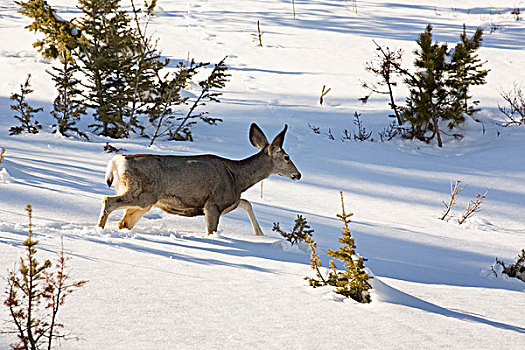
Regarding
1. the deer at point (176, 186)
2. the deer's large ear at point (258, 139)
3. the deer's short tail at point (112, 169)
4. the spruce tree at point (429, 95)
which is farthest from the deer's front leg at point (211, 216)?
the spruce tree at point (429, 95)

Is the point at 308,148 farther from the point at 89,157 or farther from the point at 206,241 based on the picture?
the point at 206,241

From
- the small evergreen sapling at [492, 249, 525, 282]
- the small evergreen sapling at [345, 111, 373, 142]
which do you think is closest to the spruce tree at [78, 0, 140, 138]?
the small evergreen sapling at [345, 111, 373, 142]

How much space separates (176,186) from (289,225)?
5.24ft

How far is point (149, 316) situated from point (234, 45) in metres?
18.0

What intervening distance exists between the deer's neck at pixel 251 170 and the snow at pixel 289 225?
0.52m

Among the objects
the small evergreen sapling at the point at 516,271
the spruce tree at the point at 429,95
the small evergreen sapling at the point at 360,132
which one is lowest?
the small evergreen sapling at the point at 516,271

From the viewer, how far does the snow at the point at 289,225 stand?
9.31 ft

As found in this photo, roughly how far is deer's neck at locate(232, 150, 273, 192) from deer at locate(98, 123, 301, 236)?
11mm

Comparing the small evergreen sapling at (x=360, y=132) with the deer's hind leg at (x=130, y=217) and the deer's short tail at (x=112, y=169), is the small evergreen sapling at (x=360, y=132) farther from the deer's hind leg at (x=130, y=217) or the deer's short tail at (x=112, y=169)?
the deer's short tail at (x=112, y=169)

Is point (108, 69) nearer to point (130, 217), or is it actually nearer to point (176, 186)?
point (130, 217)

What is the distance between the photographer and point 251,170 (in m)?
6.06

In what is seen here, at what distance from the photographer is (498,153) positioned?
1131 centimetres

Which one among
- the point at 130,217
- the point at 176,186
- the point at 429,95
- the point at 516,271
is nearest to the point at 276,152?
the point at 176,186

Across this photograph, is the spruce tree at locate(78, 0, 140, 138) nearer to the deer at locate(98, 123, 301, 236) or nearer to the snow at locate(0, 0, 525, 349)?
the snow at locate(0, 0, 525, 349)
